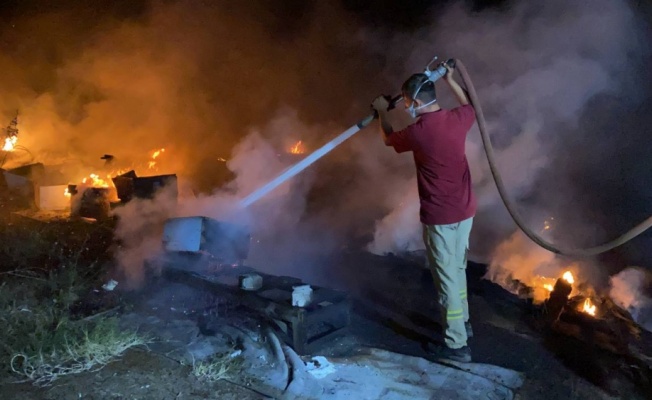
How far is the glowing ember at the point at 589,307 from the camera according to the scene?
484cm

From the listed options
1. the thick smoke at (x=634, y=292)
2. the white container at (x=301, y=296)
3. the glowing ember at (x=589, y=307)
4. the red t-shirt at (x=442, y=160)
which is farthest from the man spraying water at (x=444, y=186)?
the thick smoke at (x=634, y=292)

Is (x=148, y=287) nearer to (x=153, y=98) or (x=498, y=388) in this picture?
(x=498, y=388)

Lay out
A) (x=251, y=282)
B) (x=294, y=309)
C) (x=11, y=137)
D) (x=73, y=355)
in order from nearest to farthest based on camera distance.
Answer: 1. (x=73, y=355)
2. (x=294, y=309)
3. (x=251, y=282)
4. (x=11, y=137)

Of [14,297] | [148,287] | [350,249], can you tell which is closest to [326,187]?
[350,249]

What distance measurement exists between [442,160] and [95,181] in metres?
8.37

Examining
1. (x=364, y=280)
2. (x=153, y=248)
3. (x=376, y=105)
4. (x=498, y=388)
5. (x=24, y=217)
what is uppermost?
(x=376, y=105)

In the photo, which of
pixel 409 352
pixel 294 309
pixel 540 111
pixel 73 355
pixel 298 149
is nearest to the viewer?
pixel 73 355

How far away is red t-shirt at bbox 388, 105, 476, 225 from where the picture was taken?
3.53 meters

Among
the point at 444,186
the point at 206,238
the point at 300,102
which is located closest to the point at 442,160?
the point at 444,186

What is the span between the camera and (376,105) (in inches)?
158

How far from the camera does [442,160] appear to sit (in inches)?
142

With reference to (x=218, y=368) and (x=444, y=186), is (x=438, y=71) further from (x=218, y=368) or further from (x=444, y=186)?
(x=218, y=368)

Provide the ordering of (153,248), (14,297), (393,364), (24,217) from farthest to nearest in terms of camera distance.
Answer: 1. (24,217)
2. (153,248)
3. (14,297)
4. (393,364)

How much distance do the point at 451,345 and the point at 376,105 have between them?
6.68 feet
